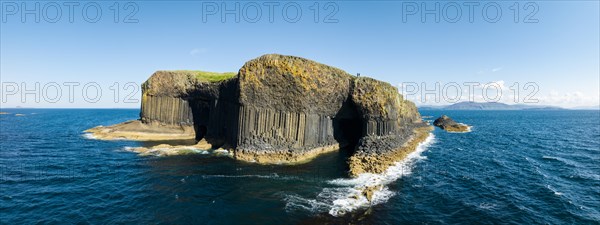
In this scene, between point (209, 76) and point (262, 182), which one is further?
point (209, 76)

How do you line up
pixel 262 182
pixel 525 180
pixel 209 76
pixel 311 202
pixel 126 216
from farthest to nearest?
pixel 209 76
pixel 525 180
pixel 262 182
pixel 311 202
pixel 126 216

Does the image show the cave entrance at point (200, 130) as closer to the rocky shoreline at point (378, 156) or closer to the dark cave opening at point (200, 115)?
the dark cave opening at point (200, 115)

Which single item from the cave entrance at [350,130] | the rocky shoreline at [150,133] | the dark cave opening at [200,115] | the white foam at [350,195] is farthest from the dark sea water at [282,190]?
the dark cave opening at [200,115]

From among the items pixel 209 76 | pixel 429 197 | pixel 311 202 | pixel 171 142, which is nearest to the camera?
pixel 311 202

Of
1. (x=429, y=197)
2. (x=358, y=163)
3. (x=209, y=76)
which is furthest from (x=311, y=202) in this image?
(x=209, y=76)

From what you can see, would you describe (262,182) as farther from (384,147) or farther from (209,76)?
(209,76)

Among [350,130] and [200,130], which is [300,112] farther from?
[200,130]

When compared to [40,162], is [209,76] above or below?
above
